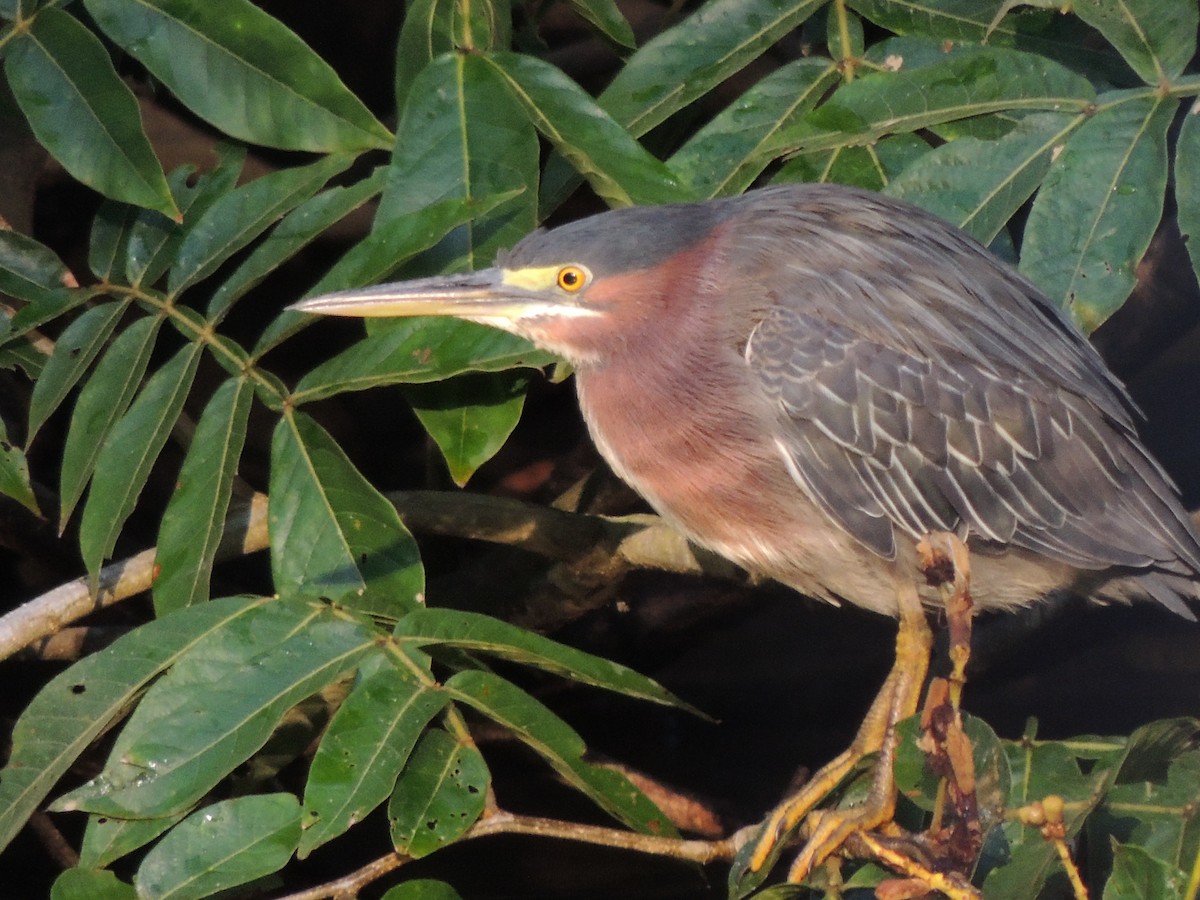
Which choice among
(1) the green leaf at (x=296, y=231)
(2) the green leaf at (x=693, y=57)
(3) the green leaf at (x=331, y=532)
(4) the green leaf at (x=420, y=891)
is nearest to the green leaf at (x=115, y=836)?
(4) the green leaf at (x=420, y=891)

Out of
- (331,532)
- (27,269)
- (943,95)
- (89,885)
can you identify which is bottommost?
(89,885)

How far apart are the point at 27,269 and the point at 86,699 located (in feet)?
3.04

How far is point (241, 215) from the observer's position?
2004mm

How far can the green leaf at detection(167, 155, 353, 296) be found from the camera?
196 cm

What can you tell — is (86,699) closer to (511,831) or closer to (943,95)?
(511,831)

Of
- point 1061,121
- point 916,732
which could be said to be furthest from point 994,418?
point 916,732

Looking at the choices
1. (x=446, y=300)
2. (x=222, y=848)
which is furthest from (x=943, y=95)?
(x=222, y=848)

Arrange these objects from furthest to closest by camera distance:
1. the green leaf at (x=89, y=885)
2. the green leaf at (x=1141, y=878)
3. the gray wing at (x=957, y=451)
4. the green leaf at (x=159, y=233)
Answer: the green leaf at (x=159, y=233) → the gray wing at (x=957, y=451) → the green leaf at (x=89, y=885) → the green leaf at (x=1141, y=878)

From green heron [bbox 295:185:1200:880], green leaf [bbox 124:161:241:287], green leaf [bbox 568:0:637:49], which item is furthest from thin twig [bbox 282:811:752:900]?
green leaf [bbox 568:0:637:49]

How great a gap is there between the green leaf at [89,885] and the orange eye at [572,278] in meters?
1.11

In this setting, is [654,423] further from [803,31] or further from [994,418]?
[803,31]

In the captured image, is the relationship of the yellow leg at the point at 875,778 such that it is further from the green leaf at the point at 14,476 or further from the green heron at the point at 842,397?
the green leaf at the point at 14,476

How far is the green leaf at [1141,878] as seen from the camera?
4.00 feet

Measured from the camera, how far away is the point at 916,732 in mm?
1513
